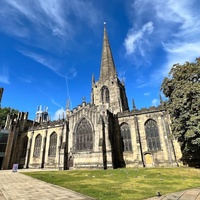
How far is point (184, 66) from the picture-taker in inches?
841

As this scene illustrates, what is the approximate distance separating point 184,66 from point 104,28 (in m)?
46.2

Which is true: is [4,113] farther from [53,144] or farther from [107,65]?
[107,65]

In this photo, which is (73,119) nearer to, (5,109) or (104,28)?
(5,109)

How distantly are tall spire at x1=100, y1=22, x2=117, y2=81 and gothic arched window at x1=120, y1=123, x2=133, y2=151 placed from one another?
65.0ft

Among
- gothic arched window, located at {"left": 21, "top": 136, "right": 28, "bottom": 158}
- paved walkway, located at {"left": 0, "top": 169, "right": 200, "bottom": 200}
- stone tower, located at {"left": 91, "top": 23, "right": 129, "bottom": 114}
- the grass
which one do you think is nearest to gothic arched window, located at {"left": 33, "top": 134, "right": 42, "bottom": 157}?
gothic arched window, located at {"left": 21, "top": 136, "right": 28, "bottom": 158}

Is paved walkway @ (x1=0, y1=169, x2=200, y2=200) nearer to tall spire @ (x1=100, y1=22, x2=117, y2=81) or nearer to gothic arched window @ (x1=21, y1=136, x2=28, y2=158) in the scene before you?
gothic arched window @ (x1=21, y1=136, x2=28, y2=158)

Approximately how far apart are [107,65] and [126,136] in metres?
27.5

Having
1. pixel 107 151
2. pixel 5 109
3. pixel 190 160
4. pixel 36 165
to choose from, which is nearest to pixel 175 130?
pixel 190 160

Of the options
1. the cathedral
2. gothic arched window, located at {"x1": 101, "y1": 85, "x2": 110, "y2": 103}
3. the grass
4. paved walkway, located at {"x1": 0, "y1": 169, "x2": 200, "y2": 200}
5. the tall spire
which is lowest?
the grass

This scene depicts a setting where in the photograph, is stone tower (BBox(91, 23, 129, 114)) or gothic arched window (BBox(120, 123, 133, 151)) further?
stone tower (BBox(91, 23, 129, 114))

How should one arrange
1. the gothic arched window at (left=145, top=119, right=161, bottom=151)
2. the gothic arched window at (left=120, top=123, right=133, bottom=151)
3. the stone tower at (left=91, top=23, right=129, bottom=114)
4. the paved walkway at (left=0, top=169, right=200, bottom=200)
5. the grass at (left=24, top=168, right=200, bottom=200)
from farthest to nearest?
the stone tower at (left=91, top=23, right=129, bottom=114)
the gothic arched window at (left=120, top=123, right=133, bottom=151)
the gothic arched window at (left=145, top=119, right=161, bottom=151)
the grass at (left=24, top=168, right=200, bottom=200)
the paved walkway at (left=0, top=169, right=200, bottom=200)

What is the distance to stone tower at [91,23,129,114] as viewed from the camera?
40.0 m

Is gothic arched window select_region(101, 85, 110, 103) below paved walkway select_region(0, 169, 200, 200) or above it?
above

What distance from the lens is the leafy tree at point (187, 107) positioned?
17516 millimetres
